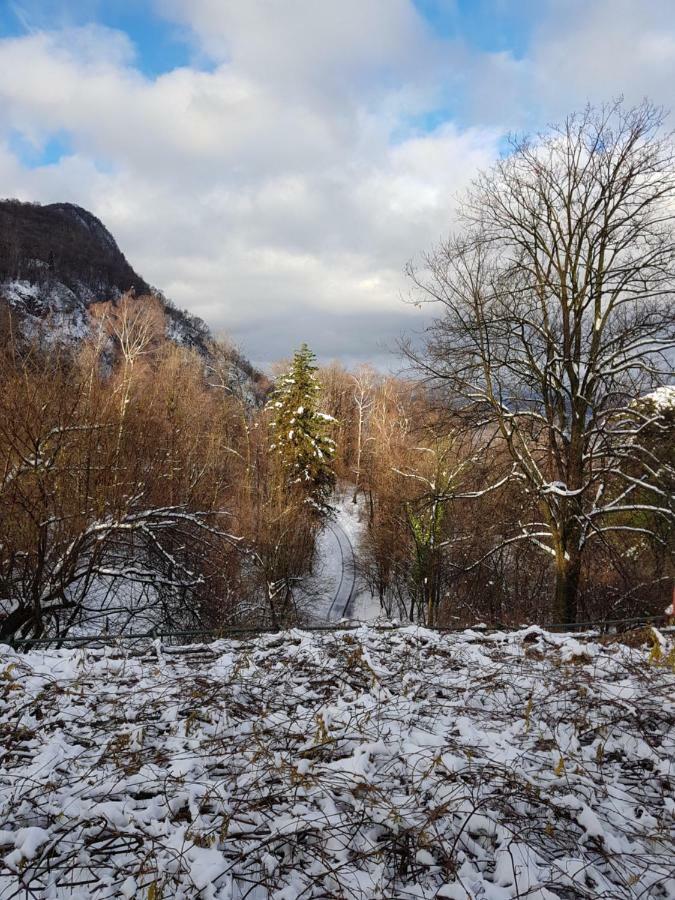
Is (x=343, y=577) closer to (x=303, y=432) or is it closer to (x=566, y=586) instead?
(x=303, y=432)

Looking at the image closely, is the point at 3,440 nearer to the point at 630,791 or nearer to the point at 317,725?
the point at 317,725

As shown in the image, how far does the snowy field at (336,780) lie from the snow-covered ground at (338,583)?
721 inches

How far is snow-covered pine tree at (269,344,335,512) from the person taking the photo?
25969 mm

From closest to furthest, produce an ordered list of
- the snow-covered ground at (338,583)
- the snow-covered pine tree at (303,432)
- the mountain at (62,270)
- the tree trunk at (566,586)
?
1. the tree trunk at (566,586)
2. the snow-covered ground at (338,583)
3. the snow-covered pine tree at (303,432)
4. the mountain at (62,270)

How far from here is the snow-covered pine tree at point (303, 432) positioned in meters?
26.0

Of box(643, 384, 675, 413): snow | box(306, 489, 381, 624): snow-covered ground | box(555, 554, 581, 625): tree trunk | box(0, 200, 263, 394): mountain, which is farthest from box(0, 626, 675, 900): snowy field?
box(0, 200, 263, 394): mountain

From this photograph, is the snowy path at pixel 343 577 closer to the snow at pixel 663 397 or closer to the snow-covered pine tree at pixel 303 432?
the snow-covered pine tree at pixel 303 432

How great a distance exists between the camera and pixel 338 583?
27.3 m

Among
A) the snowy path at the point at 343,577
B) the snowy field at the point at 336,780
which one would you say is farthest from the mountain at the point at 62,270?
the snowy field at the point at 336,780

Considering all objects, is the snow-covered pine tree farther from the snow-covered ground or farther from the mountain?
the mountain

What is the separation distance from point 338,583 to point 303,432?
337 inches

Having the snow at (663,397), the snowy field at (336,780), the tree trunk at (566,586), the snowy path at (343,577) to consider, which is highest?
the snow at (663,397)

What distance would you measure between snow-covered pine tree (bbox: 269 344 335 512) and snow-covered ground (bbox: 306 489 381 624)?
12.5 ft

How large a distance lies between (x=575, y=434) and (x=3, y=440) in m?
9.31
